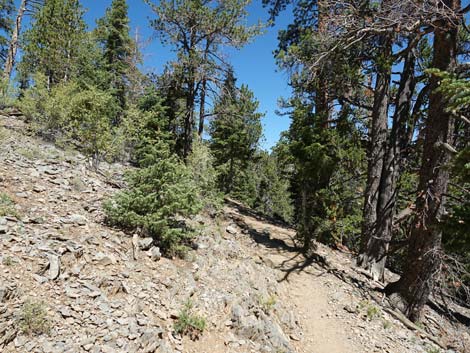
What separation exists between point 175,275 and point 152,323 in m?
1.36

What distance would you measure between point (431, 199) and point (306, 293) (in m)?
3.87

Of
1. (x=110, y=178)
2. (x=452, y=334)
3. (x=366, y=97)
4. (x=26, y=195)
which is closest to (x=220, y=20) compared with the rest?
(x=366, y=97)

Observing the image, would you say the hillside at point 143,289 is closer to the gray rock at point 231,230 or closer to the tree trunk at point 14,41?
the gray rock at point 231,230

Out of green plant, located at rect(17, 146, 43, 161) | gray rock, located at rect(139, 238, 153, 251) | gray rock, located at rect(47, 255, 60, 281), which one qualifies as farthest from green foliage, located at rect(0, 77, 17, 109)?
gray rock, located at rect(47, 255, 60, 281)

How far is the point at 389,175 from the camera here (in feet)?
28.5

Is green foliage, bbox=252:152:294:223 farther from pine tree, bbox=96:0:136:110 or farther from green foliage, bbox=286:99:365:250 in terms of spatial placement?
green foliage, bbox=286:99:365:250

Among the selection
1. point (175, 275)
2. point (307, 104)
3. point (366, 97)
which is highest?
point (366, 97)

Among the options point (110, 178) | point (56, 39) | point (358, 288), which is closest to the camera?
point (358, 288)

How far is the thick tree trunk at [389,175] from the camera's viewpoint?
8.44 metres

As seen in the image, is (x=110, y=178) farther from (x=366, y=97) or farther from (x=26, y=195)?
(x=366, y=97)

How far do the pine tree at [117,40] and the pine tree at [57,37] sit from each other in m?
2.69

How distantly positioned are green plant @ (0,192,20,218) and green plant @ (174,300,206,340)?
326 cm

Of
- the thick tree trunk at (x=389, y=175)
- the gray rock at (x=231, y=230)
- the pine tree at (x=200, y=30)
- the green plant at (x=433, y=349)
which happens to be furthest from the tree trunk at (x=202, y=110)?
the green plant at (x=433, y=349)

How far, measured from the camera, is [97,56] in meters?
17.7
